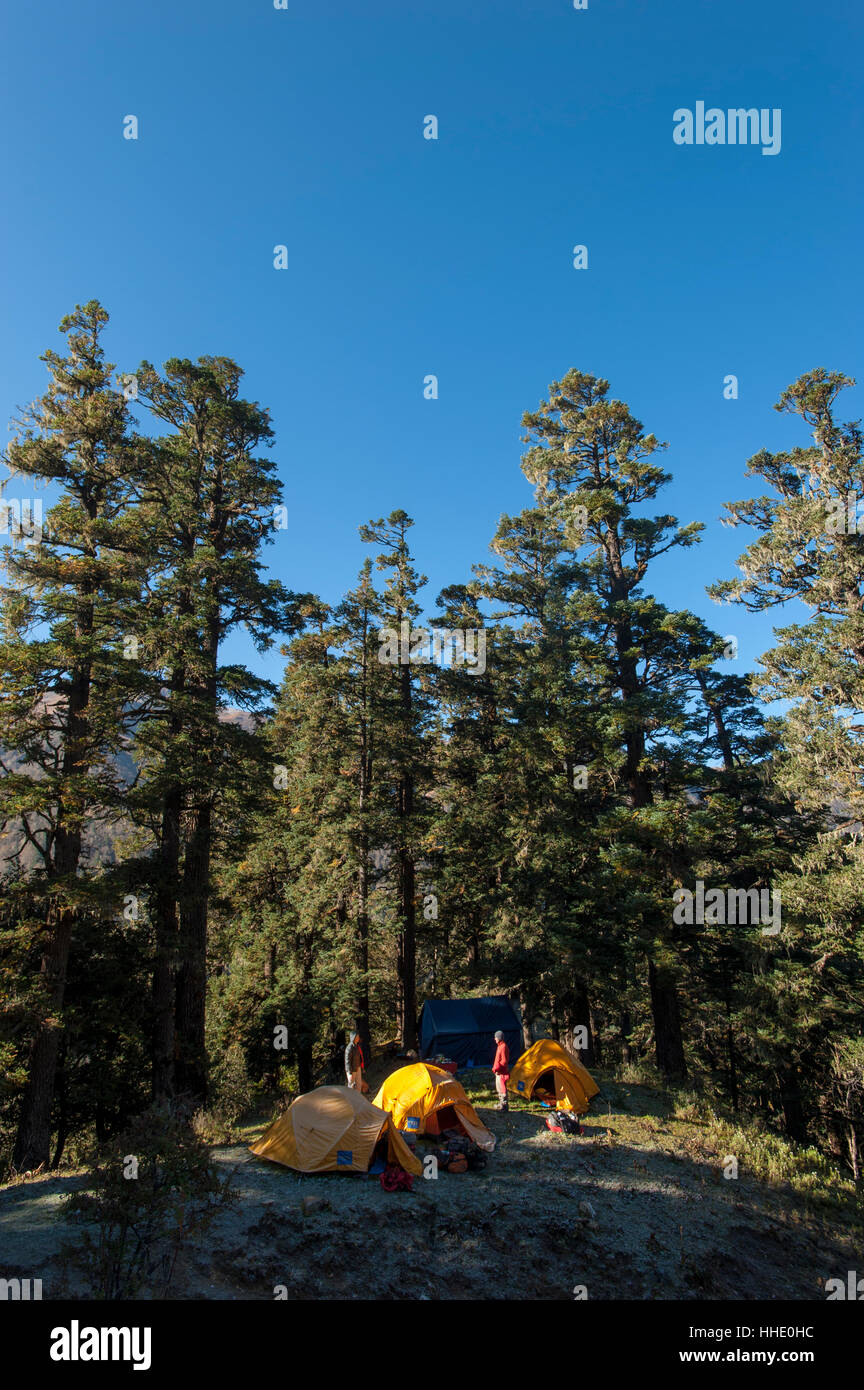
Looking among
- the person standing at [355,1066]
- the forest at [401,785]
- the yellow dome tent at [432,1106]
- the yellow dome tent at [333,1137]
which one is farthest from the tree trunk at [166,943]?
the yellow dome tent at [432,1106]

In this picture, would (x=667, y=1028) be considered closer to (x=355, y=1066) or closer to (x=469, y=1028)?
(x=469, y=1028)

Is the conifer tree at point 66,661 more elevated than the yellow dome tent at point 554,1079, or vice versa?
the conifer tree at point 66,661

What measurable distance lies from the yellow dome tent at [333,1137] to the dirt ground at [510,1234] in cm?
22

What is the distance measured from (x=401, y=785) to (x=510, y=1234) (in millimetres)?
13692

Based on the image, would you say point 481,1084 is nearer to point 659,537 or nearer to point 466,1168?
point 466,1168

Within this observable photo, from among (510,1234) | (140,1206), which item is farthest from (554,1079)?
(140,1206)

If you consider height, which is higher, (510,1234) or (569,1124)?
(510,1234)

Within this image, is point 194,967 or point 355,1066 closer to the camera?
point 355,1066

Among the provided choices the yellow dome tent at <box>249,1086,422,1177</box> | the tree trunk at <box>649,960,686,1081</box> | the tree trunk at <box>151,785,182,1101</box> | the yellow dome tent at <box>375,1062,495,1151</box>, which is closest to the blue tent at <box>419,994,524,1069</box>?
the tree trunk at <box>649,960,686,1081</box>

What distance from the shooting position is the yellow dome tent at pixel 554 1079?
15.0 meters

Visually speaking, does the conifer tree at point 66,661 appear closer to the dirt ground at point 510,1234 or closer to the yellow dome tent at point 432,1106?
the dirt ground at point 510,1234

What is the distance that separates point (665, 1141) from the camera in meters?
13.3

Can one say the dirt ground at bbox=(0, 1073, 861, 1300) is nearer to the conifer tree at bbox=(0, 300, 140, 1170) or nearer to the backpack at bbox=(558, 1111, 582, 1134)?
the backpack at bbox=(558, 1111, 582, 1134)

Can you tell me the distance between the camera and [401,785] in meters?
21.7
